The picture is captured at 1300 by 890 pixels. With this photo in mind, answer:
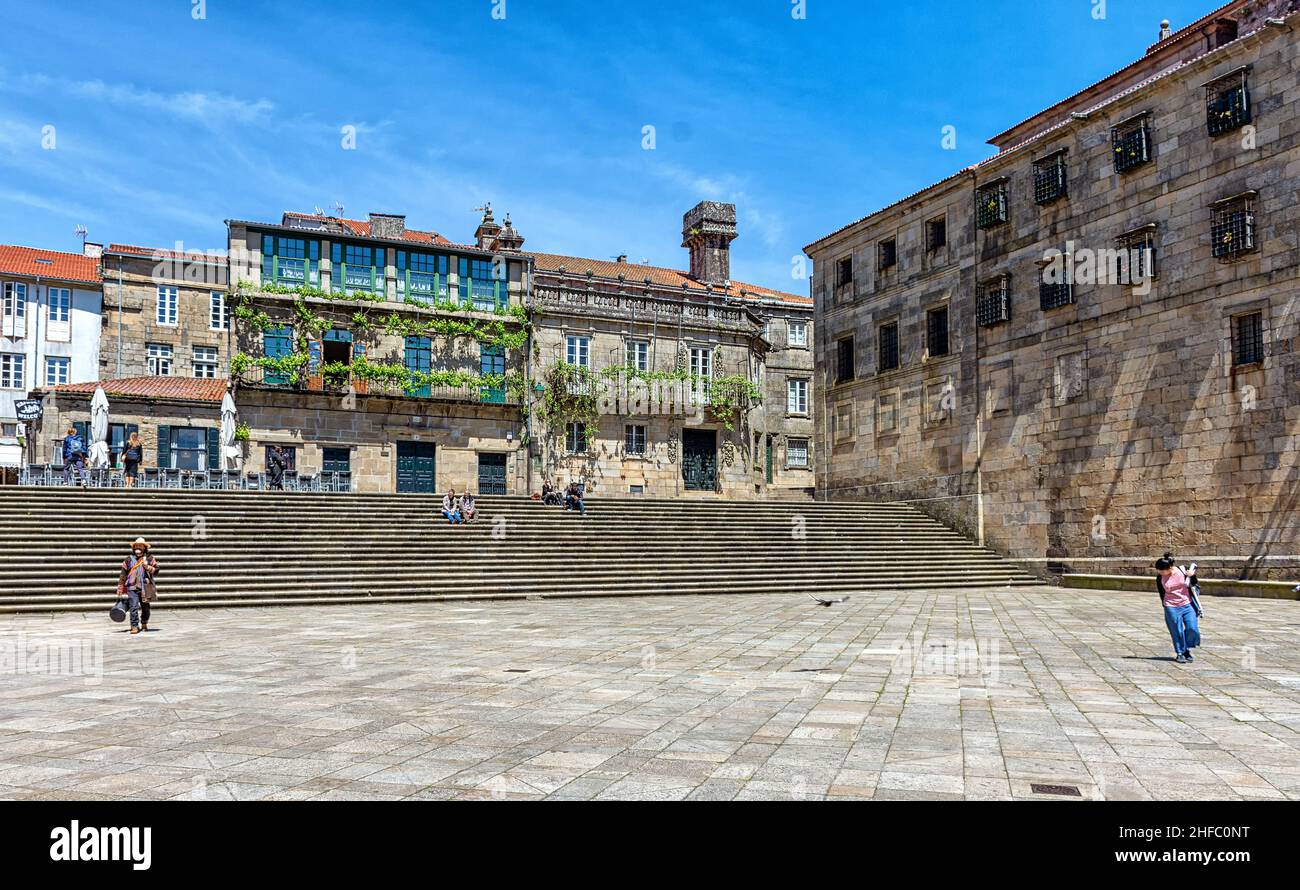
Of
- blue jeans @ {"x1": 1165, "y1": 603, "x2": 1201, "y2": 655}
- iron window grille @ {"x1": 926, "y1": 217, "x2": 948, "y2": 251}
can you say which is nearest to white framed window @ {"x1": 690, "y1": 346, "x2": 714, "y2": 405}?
iron window grille @ {"x1": 926, "y1": 217, "x2": 948, "y2": 251}

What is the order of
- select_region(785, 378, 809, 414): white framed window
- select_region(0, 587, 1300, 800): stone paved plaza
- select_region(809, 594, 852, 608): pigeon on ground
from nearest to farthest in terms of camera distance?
select_region(0, 587, 1300, 800): stone paved plaza, select_region(809, 594, 852, 608): pigeon on ground, select_region(785, 378, 809, 414): white framed window

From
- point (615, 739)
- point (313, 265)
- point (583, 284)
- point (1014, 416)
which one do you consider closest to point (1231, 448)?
point (1014, 416)

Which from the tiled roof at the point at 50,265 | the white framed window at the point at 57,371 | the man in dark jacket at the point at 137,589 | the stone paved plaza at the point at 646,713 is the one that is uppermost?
the tiled roof at the point at 50,265

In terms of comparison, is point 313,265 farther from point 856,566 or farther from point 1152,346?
point 1152,346

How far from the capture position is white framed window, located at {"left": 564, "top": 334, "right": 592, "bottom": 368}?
42219mm

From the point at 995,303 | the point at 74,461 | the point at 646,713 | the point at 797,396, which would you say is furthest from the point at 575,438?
the point at 646,713

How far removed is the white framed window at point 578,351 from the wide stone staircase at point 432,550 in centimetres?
1220

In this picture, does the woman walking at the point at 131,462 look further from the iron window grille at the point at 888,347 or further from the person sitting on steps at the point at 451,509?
the iron window grille at the point at 888,347

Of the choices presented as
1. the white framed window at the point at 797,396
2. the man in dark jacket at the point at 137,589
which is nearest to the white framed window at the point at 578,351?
the white framed window at the point at 797,396

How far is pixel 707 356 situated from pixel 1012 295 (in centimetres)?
1652

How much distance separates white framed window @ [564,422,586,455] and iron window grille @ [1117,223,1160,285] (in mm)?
22799

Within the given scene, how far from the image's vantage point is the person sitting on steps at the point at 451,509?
28.0 meters

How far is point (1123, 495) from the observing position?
2698 centimetres

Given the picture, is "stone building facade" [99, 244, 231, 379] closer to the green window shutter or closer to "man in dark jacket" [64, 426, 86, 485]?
the green window shutter
